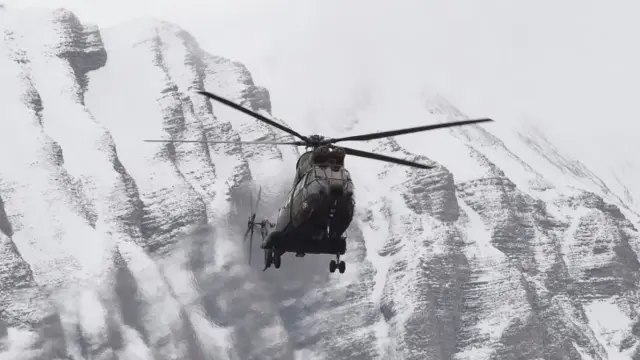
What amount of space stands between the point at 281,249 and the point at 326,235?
18.7ft

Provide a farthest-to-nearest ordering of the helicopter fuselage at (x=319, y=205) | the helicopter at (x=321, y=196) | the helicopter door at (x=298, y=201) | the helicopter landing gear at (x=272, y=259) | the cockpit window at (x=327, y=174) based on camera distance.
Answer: the helicopter landing gear at (x=272, y=259) → the helicopter door at (x=298, y=201) → the cockpit window at (x=327, y=174) → the helicopter fuselage at (x=319, y=205) → the helicopter at (x=321, y=196)

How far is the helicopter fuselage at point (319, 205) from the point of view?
6631 centimetres

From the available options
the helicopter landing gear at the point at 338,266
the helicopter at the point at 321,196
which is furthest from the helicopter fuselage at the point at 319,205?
the helicopter landing gear at the point at 338,266

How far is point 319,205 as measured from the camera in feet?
218

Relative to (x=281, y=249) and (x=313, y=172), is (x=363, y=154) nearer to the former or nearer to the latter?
(x=313, y=172)

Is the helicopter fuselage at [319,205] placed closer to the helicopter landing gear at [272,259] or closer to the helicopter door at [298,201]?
the helicopter door at [298,201]

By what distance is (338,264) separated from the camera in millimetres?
73188

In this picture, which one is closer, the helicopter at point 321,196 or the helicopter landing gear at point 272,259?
the helicopter at point 321,196

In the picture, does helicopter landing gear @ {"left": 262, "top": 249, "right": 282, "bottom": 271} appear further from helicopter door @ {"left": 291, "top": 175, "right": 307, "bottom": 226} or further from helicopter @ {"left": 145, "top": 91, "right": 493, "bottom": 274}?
helicopter door @ {"left": 291, "top": 175, "right": 307, "bottom": 226}

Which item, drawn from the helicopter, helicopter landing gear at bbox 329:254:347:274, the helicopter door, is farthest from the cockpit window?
helicopter landing gear at bbox 329:254:347:274

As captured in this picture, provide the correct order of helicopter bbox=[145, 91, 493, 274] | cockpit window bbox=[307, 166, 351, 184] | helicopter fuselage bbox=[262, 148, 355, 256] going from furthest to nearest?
cockpit window bbox=[307, 166, 351, 184] → helicopter fuselage bbox=[262, 148, 355, 256] → helicopter bbox=[145, 91, 493, 274]

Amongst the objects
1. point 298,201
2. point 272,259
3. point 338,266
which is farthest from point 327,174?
point 272,259

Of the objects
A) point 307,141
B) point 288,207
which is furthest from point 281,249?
point 307,141

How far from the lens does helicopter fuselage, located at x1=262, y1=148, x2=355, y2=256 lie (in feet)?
218
